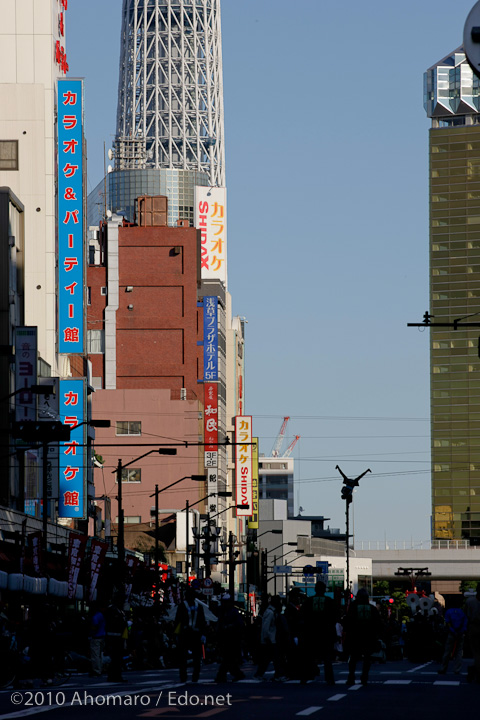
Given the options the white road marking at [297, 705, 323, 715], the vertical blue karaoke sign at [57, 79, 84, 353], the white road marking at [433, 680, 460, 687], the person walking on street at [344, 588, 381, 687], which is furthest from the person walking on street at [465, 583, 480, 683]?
the vertical blue karaoke sign at [57, 79, 84, 353]

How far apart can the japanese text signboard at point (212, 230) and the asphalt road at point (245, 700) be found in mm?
129405

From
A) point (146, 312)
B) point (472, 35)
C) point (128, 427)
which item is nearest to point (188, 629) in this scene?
point (472, 35)

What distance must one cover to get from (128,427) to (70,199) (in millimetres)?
53397

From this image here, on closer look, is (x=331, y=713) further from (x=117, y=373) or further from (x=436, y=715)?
(x=117, y=373)

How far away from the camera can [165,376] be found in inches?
5172

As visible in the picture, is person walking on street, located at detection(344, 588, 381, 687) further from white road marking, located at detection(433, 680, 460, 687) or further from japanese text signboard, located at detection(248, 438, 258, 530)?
japanese text signboard, located at detection(248, 438, 258, 530)

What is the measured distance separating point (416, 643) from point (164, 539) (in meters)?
72.2

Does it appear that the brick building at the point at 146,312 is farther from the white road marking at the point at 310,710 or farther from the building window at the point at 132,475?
the white road marking at the point at 310,710

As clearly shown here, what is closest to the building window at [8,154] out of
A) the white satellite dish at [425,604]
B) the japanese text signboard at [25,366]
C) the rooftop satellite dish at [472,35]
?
the japanese text signboard at [25,366]

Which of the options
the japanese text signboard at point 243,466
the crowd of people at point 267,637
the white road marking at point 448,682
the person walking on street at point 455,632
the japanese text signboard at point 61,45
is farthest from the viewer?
the japanese text signboard at point 243,466

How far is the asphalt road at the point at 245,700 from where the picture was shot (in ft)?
60.0

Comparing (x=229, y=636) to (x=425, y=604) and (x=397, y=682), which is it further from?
(x=425, y=604)

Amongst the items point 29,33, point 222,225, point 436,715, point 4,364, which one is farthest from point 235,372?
point 436,715

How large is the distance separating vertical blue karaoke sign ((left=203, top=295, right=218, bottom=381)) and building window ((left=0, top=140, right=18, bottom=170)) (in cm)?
5779
